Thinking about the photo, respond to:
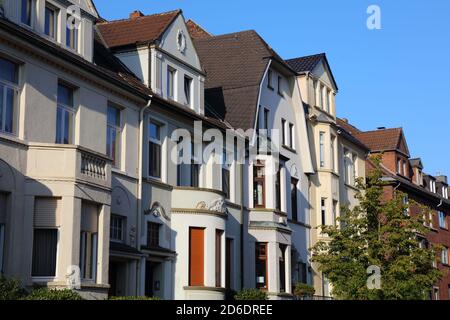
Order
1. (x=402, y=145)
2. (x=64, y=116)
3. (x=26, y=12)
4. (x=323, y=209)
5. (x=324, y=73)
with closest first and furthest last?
(x=26, y=12) → (x=64, y=116) → (x=323, y=209) → (x=324, y=73) → (x=402, y=145)

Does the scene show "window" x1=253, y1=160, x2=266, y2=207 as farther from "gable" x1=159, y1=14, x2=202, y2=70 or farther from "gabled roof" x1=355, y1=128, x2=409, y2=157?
"gabled roof" x1=355, y1=128, x2=409, y2=157

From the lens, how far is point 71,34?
2233 centimetres

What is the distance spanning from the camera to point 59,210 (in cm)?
1886

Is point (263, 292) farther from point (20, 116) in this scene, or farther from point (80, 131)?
point (20, 116)

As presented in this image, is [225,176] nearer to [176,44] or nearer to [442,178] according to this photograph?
[176,44]

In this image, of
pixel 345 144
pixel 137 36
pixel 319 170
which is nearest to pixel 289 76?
pixel 319 170

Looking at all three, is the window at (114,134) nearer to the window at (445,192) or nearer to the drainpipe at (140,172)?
the drainpipe at (140,172)

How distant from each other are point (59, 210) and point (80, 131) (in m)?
3.38

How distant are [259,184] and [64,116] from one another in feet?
42.9

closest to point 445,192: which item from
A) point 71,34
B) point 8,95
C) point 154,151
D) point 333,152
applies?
point 333,152

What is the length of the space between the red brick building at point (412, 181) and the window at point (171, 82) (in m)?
25.7

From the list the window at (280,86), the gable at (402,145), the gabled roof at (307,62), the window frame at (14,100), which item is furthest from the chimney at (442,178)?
the window frame at (14,100)

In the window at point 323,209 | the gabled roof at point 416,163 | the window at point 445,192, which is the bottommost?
the window at point 323,209

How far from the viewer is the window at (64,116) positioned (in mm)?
20844
